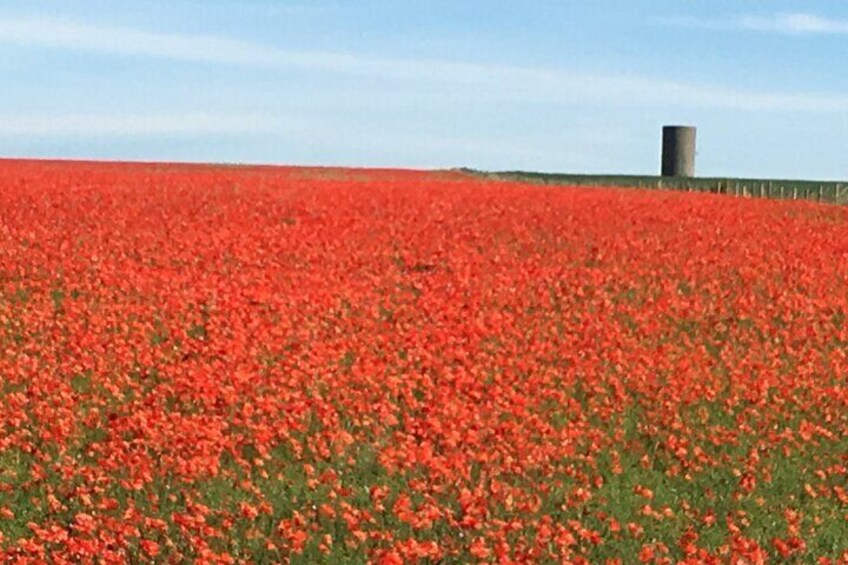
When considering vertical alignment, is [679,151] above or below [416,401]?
above

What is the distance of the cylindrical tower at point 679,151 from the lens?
88.9 meters

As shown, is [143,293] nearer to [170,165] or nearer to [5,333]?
[5,333]

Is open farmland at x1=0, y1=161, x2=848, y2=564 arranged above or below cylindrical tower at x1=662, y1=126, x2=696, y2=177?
below

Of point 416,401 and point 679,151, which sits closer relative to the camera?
point 416,401

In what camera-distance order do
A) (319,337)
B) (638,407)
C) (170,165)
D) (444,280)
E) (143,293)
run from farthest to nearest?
(170,165), (444,280), (143,293), (319,337), (638,407)

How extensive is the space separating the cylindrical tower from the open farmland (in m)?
60.1

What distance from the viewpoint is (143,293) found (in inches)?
846

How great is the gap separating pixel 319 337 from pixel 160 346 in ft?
7.97

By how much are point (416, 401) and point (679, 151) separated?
255 ft

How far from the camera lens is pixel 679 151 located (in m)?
89.1

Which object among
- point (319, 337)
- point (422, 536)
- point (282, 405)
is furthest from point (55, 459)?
point (319, 337)

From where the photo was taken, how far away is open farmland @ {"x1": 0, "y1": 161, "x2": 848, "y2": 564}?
10516 mm

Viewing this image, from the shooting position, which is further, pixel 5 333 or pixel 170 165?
pixel 170 165

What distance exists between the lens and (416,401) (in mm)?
14250
